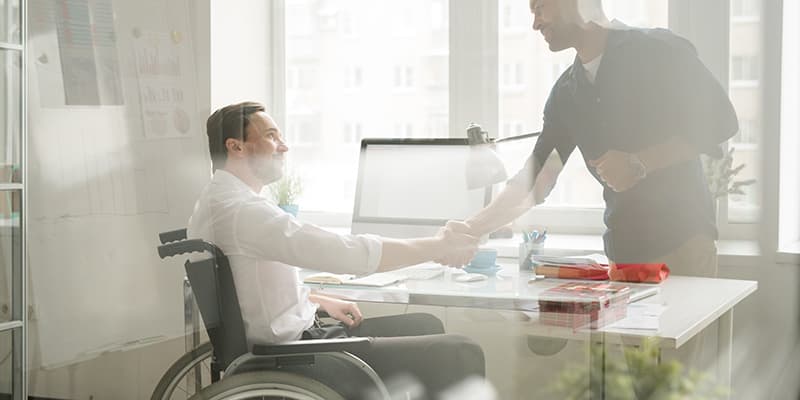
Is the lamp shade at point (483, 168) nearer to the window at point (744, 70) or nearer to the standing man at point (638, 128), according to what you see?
the standing man at point (638, 128)

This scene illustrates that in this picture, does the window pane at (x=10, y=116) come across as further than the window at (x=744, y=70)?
Yes

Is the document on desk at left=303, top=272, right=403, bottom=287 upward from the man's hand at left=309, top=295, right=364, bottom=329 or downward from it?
upward

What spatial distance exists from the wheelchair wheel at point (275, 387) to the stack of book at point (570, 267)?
1.23ft

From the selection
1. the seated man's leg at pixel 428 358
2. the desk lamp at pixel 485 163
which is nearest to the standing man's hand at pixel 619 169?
the desk lamp at pixel 485 163

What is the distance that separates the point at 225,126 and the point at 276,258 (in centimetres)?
24

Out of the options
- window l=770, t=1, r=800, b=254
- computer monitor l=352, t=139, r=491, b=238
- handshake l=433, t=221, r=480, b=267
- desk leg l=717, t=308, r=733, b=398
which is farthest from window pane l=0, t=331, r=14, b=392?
window l=770, t=1, r=800, b=254

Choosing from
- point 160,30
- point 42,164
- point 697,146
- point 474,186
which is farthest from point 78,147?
point 697,146

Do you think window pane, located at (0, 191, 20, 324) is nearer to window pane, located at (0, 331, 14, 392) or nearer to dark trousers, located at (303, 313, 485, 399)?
window pane, located at (0, 331, 14, 392)

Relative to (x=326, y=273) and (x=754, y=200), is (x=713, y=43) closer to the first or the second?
(x=754, y=200)

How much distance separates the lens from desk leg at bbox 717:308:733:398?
1.27 metres

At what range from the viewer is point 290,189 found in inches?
54.8

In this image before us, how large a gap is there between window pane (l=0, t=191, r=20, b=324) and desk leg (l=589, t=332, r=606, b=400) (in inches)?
44.1

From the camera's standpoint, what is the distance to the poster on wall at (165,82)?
157 cm

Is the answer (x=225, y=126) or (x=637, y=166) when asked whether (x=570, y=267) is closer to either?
(x=637, y=166)
